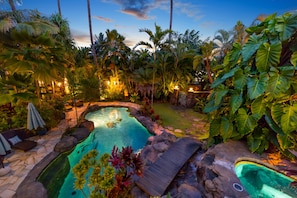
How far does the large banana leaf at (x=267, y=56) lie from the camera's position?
3383 millimetres

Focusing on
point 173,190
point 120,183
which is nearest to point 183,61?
point 173,190

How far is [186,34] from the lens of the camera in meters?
15.2

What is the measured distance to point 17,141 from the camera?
5.71 meters

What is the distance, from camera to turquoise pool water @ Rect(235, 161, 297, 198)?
10.2ft

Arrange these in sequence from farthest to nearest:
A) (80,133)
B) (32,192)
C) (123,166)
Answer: (80,133)
(32,192)
(123,166)

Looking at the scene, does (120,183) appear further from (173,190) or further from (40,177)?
(40,177)

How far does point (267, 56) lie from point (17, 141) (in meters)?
8.41

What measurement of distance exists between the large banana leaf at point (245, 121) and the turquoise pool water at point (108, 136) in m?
4.21

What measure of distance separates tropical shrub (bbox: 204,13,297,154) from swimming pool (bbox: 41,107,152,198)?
162 inches

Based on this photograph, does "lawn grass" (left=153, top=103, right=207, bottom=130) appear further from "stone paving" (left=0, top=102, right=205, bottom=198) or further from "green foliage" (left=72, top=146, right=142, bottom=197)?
"green foliage" (left=72, top=146, right=142, bottom=197)

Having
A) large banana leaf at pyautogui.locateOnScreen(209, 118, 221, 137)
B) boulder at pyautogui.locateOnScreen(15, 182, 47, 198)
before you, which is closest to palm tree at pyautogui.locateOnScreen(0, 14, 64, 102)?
boulder at pyautogui.locateOnScreen(15, 182, 47, 198)

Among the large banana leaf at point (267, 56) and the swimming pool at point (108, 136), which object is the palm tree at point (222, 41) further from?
the swimming pool at point (108, 136)

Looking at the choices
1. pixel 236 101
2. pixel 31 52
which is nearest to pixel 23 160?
pixel 31 52

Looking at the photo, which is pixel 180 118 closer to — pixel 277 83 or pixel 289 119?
pixel 289 119
